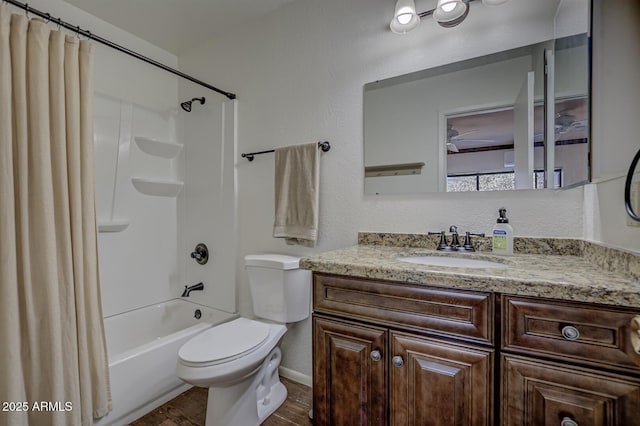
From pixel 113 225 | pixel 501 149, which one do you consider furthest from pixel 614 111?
pixel 113 225

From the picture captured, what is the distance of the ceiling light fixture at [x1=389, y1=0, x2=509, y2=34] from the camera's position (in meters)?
1.30

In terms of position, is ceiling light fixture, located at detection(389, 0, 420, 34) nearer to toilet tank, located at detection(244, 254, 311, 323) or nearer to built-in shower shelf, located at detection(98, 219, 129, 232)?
toilet tank, located at detection(244, 254, 311, 323)

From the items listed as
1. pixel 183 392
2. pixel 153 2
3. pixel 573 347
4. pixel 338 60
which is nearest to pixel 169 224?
pixel 183 392

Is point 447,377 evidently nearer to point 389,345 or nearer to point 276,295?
point 389,345

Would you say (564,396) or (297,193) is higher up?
(297,193)

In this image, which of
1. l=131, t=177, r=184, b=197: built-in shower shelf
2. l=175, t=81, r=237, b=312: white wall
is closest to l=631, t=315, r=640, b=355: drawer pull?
l=175, t=81, r=237, b=312: white wall

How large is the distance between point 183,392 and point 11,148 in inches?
60.9

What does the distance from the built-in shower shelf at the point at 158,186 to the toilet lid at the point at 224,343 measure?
126 centimetres

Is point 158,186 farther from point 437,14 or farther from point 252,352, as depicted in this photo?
point 437,14

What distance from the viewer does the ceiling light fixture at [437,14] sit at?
1305mm

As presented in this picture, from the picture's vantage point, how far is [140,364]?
1533 mm

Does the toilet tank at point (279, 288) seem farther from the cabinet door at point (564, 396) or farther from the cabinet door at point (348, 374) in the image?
the cabinet door at point (564, 396)

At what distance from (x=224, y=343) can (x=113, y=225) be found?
1.30 m

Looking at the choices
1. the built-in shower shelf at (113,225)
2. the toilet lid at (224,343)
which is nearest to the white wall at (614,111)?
the toilet lid at (224,343)
